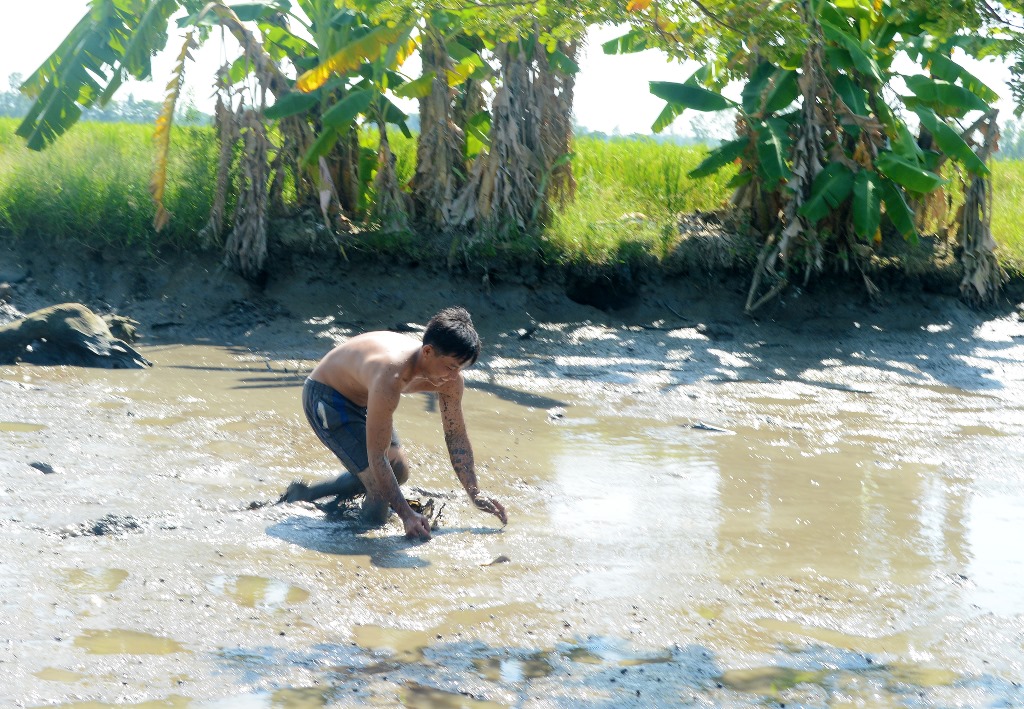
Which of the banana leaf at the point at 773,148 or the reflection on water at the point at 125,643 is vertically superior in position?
the banana leaf at the point at 773,148

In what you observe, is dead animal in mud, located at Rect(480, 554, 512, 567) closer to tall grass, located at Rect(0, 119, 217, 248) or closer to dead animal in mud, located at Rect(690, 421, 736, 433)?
dead animal in mud, located at Rect(690, 421, 736, 433)

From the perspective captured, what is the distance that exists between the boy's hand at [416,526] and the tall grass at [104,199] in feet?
22.8

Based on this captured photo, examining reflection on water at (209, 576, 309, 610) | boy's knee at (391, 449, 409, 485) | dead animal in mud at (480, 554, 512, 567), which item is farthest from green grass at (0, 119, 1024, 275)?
reflection on water at (209, 576, 309, 610)

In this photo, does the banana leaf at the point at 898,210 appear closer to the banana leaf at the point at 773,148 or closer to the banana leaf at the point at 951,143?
the banana leaf at the point at 951,143

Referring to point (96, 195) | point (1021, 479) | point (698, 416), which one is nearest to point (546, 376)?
point (698, 416)

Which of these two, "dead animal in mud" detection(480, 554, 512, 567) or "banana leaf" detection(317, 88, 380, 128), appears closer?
"dead animal in mud" detection(480, 554, 512, 567)

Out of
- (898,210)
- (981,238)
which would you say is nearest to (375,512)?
(898,210)

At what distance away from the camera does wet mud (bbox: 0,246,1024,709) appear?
3473 millimetres

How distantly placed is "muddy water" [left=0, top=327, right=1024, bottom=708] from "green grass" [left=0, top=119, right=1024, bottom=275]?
9.72 feet

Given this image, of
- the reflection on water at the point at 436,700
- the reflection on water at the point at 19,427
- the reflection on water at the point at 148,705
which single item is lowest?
the reflection on water at the point at 436,700

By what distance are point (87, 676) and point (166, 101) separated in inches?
302

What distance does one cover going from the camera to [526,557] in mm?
4598

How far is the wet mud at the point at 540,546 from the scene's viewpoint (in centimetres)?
347

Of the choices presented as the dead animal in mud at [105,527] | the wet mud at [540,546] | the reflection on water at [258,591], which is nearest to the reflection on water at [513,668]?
the wet mud at [540,546]
